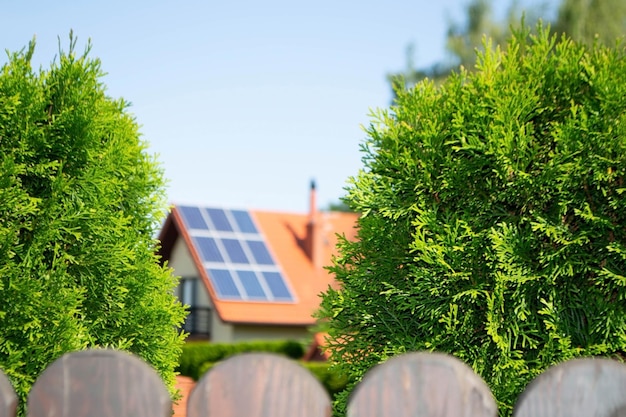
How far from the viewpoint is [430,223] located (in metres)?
5.76

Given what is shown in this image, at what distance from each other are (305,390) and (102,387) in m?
0.59


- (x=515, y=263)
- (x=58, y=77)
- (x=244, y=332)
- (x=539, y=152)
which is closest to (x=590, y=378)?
(x=515, y=263)

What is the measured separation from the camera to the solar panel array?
103 ft

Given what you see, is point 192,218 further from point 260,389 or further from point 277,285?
point 260,389

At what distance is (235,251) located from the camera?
32000mm

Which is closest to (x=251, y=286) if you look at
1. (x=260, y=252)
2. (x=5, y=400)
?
(x=260, y=252)

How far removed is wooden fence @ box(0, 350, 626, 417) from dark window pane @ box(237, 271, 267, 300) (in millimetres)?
29578

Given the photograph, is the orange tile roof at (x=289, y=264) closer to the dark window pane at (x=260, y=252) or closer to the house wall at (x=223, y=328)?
the dark window pane at (x=260, y=252)

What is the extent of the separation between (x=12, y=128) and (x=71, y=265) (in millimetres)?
1038

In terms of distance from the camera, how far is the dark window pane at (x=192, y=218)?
32344mm

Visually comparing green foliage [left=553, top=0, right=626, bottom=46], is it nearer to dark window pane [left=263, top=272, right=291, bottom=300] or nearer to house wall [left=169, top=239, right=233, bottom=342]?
dark window pane [left=263, top=272, right=291, bottom=300]

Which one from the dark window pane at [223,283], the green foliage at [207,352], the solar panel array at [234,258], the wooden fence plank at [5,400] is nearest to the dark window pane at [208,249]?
the solar panel array at [234,258]

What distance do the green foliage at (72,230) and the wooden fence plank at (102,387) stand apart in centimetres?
295

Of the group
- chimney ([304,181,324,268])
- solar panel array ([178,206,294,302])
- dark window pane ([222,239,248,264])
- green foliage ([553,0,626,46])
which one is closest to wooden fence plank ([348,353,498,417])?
green foliage ([553,0,626,46])
